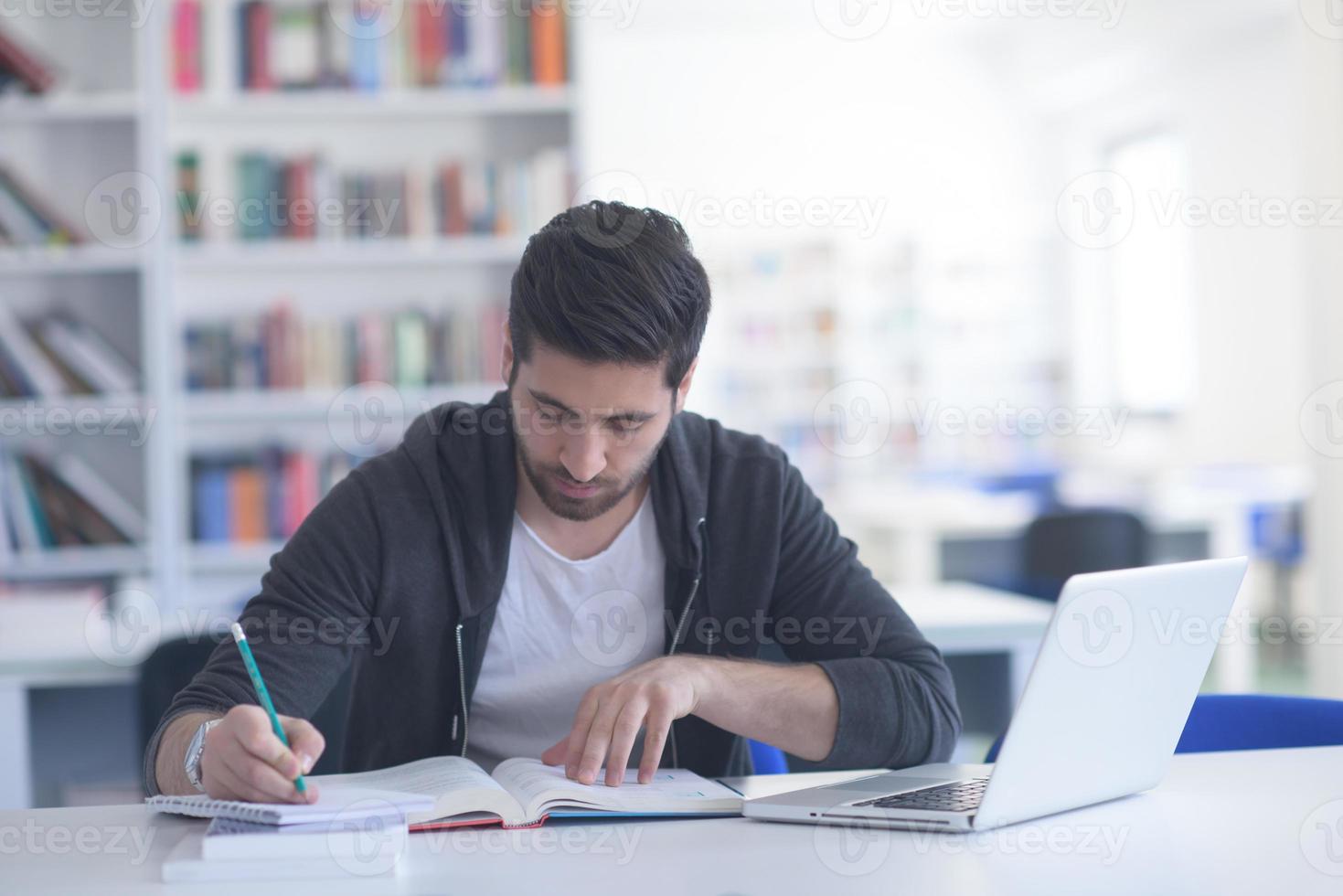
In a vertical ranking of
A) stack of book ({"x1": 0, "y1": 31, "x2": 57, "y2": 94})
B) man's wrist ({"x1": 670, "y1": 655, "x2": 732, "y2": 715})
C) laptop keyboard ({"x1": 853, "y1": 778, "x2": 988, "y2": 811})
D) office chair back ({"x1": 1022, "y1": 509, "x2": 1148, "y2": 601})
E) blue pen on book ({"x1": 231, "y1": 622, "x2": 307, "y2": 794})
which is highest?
stack of book ({"x1": 0, "y1": 31, "x2": 57, "y2": 94})

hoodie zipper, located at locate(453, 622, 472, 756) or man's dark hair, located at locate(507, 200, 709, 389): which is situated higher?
man's dark hair, located at locate(507, 200, 709, 389)

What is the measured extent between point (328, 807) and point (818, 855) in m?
0.39

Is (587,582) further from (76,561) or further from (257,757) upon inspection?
(76,561)

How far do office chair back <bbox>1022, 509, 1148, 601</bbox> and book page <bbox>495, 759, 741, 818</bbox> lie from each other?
9.22ft

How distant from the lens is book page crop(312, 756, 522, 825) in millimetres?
1162

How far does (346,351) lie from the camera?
3.75 m

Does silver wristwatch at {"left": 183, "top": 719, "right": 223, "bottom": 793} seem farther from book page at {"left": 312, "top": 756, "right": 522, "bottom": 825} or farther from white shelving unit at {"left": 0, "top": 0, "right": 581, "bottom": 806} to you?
white shelving unit at {"left": 0, "top": 0, "right": 581, "bottom": 806}

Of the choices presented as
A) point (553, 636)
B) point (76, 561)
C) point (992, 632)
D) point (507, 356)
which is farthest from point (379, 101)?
point (553, 636)

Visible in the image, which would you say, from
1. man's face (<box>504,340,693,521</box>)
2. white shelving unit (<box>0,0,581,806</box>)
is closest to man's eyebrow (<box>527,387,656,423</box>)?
man's face (<box>504,340,693,521</box>)

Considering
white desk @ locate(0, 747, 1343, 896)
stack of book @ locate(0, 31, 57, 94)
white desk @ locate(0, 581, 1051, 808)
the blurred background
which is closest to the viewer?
white desk @ locate(0, 747, 1343, 896)

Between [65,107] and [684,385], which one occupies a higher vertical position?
[65,107]

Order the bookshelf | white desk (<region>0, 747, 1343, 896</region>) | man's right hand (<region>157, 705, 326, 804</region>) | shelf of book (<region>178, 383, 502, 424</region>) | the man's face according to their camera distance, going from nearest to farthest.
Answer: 1. white desk (<region>0, 747, 1343, 896</region>)
2. man's right hand (<region>157, 705, 326, 804</region>)
3. the man's face
4. the bookshelf
5. shelf of book (<region>178, 383, 502, 424</region>)

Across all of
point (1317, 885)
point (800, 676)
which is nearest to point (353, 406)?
point (800, 676)

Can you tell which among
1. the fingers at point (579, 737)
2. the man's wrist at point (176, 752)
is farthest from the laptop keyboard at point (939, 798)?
the man's wrist at point (176, 752)
